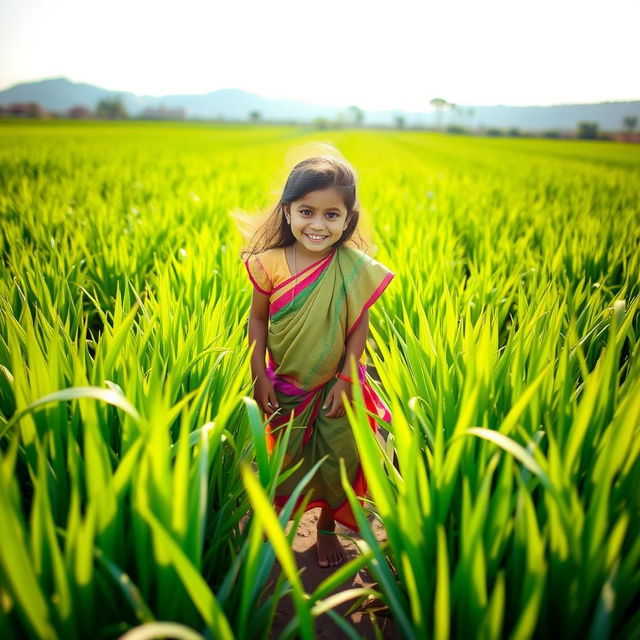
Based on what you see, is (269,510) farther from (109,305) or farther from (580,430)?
(109,305)

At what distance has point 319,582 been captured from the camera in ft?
4.22

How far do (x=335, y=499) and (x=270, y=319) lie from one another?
0.55m

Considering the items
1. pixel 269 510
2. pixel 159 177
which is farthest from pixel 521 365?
pixel 159 177

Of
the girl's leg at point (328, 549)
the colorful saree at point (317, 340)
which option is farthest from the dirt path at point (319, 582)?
the colorful saree at point (317, 340)

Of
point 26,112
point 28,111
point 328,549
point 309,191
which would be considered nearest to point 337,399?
point 328,549

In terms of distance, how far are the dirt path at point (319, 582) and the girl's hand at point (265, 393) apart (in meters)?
0.41

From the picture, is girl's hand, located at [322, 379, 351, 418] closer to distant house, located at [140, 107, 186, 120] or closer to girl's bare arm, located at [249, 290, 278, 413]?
girl's bare arm, located at [249, 290, 278, 413]

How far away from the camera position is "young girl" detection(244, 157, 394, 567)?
122 centimetres

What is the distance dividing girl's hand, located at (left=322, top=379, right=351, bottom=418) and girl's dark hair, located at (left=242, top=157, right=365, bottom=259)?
15.0 inches

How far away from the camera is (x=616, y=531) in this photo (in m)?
0.62

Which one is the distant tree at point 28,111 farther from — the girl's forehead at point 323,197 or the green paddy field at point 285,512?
the green paddy field at point 285,512

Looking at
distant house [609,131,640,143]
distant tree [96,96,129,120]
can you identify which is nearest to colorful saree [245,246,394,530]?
distant house [609,131,640,143]

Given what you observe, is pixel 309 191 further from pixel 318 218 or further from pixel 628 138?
pixel 628 138

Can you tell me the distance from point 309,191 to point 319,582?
3.36 feet
